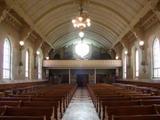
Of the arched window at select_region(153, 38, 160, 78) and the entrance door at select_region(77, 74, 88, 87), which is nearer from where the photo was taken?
the arched window at select_region(153, 38, 160, 78)

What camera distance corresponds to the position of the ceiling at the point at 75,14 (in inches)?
792

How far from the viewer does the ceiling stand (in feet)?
66.0

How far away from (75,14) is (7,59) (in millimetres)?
9078

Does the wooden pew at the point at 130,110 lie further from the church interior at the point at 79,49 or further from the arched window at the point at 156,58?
the arched window at the point at 156,58

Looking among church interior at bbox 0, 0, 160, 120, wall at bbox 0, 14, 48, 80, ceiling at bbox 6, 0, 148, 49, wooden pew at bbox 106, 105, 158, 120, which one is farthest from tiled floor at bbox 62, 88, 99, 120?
ceiling at bbox 6, 0, 148, 49

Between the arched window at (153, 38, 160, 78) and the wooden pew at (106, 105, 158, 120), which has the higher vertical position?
the arched window at (153, 38, 160, 78)

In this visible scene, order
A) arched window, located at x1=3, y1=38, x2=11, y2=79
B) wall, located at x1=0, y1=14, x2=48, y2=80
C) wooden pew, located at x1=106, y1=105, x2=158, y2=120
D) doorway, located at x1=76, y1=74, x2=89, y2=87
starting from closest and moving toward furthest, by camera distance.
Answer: wooden pew, located at x1=106, y1=105, x2=158, y2=120 → wall, located at x1=0, y1=14, x2=48, y2=80 → arched window, located at x1=3, y1=38, x2=11, y2=79 → doorway, located at x1=76, y1=74, x2=89, y2=87

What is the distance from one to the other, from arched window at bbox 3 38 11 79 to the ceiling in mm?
2197

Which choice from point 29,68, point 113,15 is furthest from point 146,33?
point 29,68

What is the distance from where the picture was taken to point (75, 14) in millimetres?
27750

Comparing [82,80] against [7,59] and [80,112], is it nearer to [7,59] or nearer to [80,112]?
[7,59]

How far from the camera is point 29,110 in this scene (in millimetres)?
6359

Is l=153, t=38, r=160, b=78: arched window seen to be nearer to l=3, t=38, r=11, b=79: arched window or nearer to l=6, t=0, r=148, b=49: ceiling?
l=6, t=0, r=148, b=49: ceiling

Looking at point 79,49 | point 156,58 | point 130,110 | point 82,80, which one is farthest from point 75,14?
point 130,110
